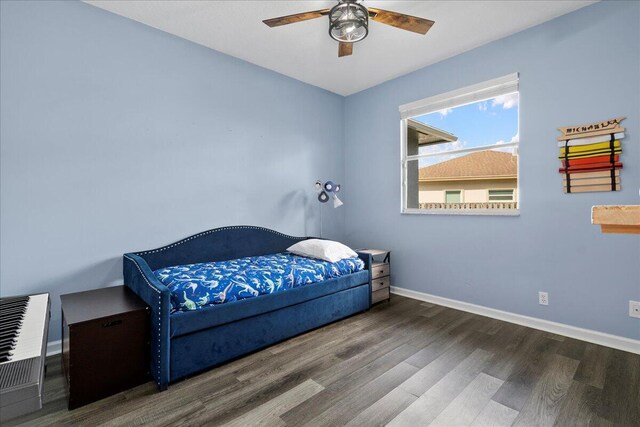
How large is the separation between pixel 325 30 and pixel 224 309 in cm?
248

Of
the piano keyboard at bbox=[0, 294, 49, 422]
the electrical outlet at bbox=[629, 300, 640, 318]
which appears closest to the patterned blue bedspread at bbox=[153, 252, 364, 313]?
the piano keyboard at bbox=[0, 294, 49, 422]

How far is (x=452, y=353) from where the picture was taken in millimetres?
2285

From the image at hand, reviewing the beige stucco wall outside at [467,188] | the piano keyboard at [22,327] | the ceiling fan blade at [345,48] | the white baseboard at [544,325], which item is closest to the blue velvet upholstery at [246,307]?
the piano keyboard at [22,327]

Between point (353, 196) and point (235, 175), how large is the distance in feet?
5.66

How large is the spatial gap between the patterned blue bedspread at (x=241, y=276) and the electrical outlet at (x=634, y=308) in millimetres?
2097

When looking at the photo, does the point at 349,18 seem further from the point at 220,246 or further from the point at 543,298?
the point at 543,298

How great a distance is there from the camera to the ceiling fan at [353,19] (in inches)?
81.1

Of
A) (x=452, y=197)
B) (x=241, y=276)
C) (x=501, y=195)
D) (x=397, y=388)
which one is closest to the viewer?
(x=397, y=388)

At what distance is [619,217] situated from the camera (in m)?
0.88

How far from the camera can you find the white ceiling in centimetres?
241

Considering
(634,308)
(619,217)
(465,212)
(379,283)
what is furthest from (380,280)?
(619,217)

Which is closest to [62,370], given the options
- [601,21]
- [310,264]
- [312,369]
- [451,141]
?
[312,369]

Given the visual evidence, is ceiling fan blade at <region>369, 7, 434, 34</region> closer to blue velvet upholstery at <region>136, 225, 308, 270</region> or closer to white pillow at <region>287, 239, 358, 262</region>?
white pillow at <region>287, 239, 358, 262</region>

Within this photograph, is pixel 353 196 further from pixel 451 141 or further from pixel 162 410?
pixel 162 410
